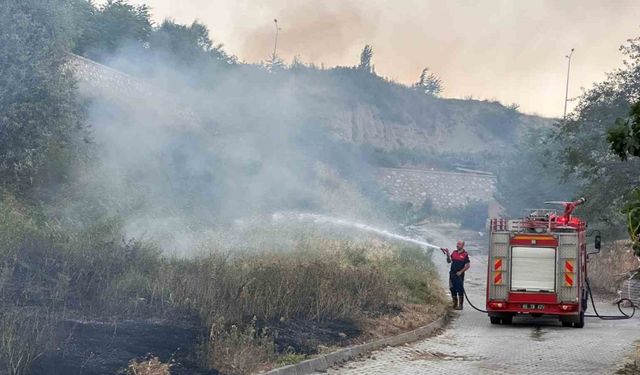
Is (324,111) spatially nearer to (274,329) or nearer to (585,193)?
(585,193)

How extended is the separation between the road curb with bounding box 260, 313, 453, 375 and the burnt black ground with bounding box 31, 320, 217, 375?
1.16 m

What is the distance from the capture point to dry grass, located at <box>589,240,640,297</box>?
2986 centimetres

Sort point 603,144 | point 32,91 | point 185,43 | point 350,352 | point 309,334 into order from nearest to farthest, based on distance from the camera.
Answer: point 350,352 < point 309,334 < point 32,91 < point 603,144 < point 185,43

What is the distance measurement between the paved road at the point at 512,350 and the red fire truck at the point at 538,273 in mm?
475

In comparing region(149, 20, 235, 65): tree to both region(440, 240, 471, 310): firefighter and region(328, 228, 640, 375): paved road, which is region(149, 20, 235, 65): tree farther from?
region(328, 228, 640, 375): paved road

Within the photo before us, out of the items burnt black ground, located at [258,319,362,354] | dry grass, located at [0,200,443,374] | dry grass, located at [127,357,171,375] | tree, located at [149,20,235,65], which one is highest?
tree, located at [149,20,235,65]

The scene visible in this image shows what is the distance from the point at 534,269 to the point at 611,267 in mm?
13696

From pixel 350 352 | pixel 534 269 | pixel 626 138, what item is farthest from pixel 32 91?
pixel 626 138

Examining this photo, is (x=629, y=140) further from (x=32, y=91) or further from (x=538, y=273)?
(x=32, y=91)

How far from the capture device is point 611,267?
31.2m

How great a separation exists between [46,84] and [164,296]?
9.87 m

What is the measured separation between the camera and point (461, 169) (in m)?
76.0

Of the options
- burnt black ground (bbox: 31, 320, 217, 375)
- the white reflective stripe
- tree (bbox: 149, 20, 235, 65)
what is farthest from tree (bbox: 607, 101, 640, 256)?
tree (bbox: 149, 20, 235, 65)

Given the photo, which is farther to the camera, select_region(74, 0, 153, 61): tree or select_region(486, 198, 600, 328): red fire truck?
select_region(74, 0, 153, 61): tree
